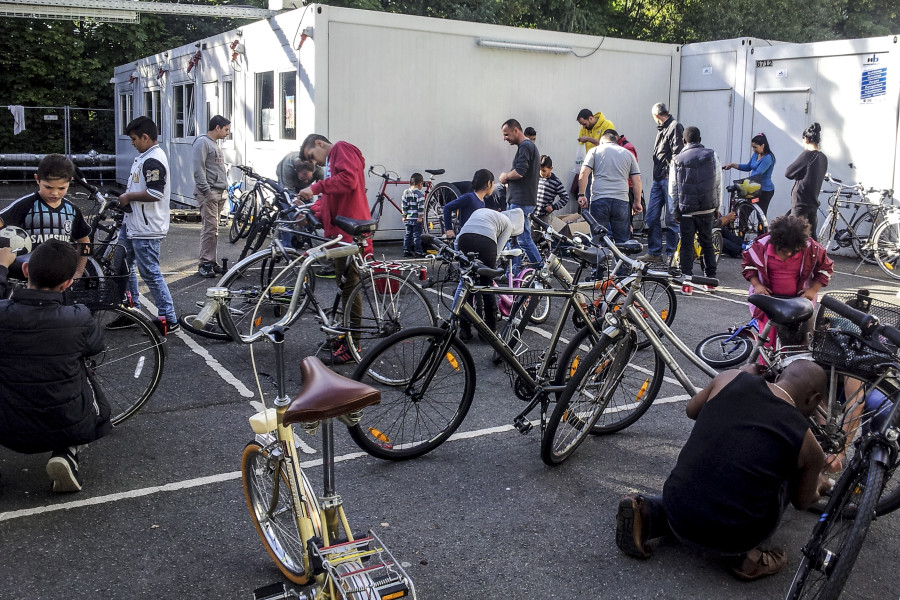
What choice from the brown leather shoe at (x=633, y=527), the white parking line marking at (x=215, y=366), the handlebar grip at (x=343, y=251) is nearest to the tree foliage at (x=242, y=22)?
the white parking line marking at (x=215, y=366)

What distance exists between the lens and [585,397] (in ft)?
15.8

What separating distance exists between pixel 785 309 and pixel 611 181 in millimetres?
6156

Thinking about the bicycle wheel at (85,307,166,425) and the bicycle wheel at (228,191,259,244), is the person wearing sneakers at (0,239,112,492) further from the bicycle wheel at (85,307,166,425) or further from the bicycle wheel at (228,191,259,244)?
the bicycle wheel at (228,191,259,244)

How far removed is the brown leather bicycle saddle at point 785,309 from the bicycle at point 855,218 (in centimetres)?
848

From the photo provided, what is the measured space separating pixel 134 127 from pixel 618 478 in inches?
202

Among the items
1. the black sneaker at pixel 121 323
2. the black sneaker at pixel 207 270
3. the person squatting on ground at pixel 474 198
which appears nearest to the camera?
the black sneaker at pixel 121 323

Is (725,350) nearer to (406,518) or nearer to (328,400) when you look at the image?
(406,518)

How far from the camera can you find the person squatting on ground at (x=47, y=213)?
242 inches

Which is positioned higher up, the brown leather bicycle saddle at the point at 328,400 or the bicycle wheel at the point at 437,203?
the bicycle wheel at the point at 437,203

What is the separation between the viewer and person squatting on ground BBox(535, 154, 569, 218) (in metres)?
11.9

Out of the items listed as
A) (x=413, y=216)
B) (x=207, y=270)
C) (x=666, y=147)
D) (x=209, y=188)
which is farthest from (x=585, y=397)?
(x=666, y=147)

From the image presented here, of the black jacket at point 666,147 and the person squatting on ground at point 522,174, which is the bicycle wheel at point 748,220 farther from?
the person squatting on ground at point 522,174

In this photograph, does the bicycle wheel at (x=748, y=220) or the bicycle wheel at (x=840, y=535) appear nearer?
the bicycle wheel at (x=840, y=535)

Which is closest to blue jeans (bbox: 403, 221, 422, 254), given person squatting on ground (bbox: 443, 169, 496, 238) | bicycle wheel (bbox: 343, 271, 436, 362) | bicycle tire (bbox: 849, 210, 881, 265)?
person squatting on ground (bbox: 443, 169, 496, 238)
